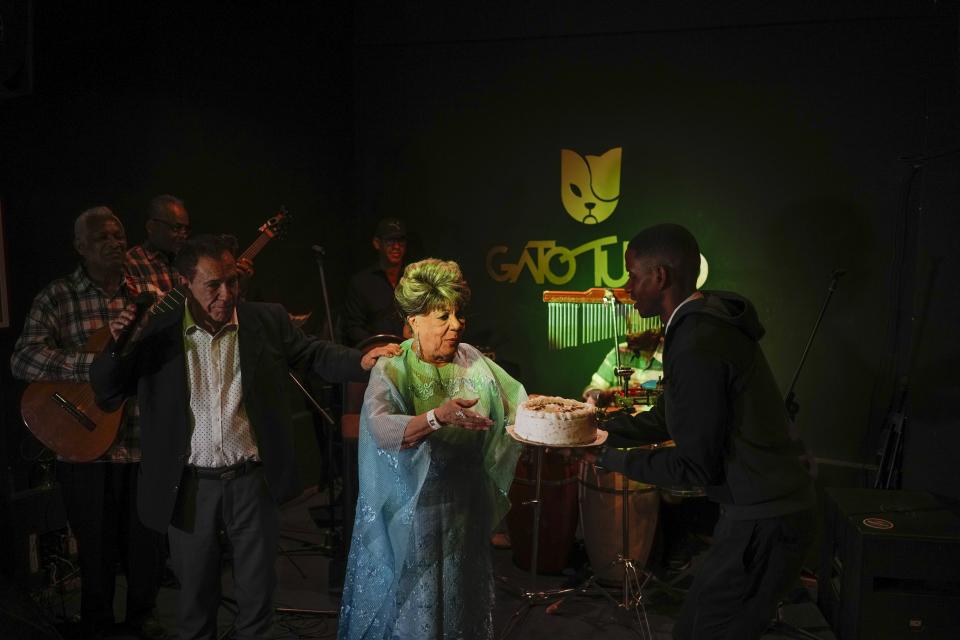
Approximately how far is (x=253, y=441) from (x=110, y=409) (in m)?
0.65

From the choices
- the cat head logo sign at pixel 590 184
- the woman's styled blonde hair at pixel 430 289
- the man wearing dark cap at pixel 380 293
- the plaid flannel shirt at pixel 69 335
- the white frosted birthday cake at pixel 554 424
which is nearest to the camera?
the woman's styled blonde hair at pixel 430 289

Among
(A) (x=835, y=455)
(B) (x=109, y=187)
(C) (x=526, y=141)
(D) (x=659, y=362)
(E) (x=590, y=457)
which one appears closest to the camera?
(E) (x=590, y=457)

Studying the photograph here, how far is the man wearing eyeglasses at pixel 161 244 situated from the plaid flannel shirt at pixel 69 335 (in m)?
0.35

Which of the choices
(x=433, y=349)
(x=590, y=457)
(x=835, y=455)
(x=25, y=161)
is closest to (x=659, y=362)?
(x=835, y=455)

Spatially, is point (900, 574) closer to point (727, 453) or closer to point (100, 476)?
point (727, 453)

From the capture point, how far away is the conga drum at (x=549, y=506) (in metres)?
5.13

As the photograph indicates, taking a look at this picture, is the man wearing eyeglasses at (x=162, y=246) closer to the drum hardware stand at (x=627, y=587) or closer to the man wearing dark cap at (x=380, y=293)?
the man wearing dark cap at (x=380, y=293)

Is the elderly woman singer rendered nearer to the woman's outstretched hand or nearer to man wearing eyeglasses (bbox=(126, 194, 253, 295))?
the woman's outstretched hand

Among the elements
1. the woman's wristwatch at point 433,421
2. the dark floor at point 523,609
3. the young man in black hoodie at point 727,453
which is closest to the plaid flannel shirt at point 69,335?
the dark floor at point 523,609

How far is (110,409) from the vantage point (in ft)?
11.4

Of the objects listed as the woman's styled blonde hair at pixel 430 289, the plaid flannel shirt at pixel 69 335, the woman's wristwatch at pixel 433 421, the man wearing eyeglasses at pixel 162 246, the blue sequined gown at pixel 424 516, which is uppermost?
the man wearing eyeglasses at pixel 162 246

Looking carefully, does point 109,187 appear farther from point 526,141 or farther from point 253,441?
point 526,141

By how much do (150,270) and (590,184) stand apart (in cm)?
368

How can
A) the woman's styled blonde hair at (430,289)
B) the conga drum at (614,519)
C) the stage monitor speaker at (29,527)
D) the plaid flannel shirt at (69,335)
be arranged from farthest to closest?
the conga drum at (614,519) → the stage monitor speaker at (29,527) → the plaid flannel shirt at (69,335) → the woman's styled blonde hair at (430,289)
